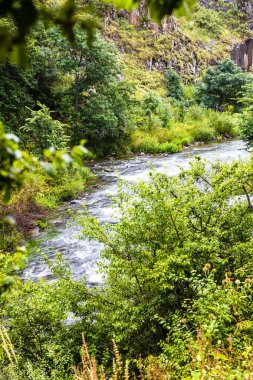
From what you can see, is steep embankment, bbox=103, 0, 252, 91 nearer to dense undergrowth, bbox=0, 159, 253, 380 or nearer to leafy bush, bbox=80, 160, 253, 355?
leafy bush, bbox=80, 160, 253, 355

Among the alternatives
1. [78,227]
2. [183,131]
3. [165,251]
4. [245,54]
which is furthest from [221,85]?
[165,251]

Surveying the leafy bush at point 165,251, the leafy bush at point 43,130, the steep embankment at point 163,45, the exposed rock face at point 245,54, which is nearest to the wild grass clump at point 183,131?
the steep embankment at point 163,45

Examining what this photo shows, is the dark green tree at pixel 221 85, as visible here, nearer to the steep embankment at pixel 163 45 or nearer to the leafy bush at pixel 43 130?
the steep embankment at pixel 163 45

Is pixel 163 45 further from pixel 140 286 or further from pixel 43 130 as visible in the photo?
pixel 140 286

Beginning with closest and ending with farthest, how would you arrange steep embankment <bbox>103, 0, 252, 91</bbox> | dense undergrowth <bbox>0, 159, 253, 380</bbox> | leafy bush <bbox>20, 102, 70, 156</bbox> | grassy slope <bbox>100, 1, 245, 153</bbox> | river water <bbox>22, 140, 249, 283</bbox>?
dense undergrowth <bbox>0, 159, 253, 380</bbox>
river water <bbox>22, 140, 249, 283</bbox>
leafy bush <bbox>20, 102, 70, 156</bbox>
grassy slope <bbox>100, 1, 245, 153</bbox>
steep embankment <bbox>103, 0, 252, 91</bbox>

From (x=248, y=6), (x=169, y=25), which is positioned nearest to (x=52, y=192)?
(x=169, y=25)

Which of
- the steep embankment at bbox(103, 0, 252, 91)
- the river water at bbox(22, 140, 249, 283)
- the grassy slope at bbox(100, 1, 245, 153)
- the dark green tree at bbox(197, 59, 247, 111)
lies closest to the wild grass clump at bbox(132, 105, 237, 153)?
the grassy slope at bbox(100, 1, 245, 153)

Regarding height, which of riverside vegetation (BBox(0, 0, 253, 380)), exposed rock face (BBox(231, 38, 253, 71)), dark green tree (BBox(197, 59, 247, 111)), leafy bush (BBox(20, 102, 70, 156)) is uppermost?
exposed rock face (BBox(231, 38, 253, 71))

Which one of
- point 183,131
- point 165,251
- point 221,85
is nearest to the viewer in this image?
point 165,251

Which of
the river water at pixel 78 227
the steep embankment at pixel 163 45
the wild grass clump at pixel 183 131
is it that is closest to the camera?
the river water at pixel 78 227

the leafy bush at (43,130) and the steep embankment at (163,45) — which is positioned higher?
the steep embankment at (163,45)

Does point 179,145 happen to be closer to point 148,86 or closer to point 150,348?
point 148,86

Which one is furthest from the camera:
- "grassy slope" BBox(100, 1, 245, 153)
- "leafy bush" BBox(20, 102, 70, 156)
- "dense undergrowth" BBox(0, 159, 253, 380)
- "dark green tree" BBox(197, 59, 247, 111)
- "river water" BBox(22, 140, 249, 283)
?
"dark green tree" BBox(197, 59, 247, 111)

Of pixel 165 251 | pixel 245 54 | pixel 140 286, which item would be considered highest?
pixel 245 54
